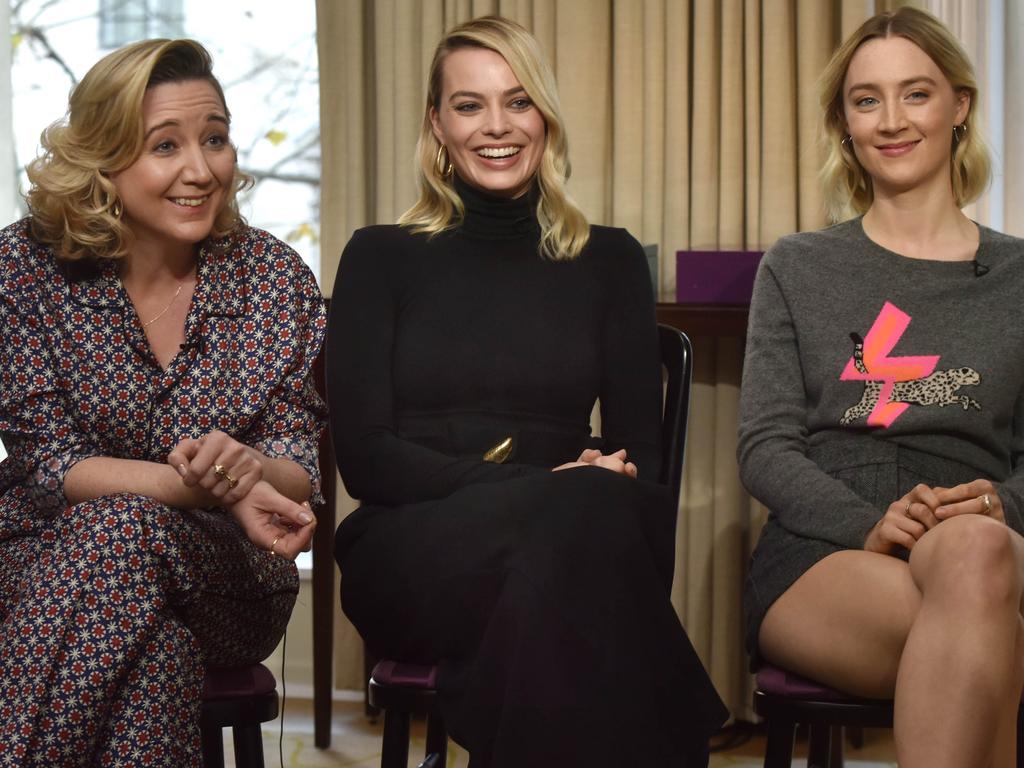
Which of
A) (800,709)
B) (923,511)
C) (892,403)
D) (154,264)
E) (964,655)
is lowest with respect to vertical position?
(800,709)

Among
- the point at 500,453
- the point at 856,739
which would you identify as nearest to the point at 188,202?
the point at 500,453

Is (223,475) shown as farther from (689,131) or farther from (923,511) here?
(689,131)

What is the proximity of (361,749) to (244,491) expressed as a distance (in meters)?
1.28

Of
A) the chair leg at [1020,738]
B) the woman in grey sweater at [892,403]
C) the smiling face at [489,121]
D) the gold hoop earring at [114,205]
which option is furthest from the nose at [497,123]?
the chair leg at [1020,738]

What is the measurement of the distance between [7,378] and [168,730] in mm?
591

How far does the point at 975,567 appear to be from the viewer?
1.50 metres

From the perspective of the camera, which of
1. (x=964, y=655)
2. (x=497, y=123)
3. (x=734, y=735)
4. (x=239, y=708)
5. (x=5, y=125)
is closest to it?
(x=964, y=655)

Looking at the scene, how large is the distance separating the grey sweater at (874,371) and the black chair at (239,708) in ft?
2.58

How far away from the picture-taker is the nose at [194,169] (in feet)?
6.05

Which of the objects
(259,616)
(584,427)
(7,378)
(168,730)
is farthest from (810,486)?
(7,378)

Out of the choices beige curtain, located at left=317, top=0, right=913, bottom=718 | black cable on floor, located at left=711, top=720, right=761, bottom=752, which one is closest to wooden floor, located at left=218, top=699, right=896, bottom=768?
black cable on floor, located at left=711, top=720, right=761, bottom=752

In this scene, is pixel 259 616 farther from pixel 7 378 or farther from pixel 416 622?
pixel 7 378

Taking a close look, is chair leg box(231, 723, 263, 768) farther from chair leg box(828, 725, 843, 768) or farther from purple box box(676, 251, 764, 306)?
purple box box(676, 251, 764, 306)

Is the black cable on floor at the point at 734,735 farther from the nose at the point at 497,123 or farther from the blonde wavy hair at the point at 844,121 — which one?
the nose at the point at 497,123
